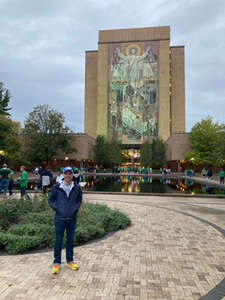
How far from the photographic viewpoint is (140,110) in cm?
7181

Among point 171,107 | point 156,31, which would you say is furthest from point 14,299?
point 156,31

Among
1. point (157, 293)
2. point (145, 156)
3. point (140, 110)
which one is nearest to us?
point (157, 293)

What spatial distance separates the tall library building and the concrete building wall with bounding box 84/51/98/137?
15.2ft

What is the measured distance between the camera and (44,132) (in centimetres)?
4678

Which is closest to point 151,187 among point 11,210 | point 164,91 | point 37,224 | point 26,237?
point 11,210

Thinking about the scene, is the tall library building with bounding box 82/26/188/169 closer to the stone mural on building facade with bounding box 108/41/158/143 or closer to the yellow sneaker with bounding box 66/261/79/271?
the stone mural on building facade with bounding box 108/41/158/143

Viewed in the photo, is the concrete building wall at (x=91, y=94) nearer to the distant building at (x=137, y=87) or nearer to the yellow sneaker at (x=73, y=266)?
the distant building at (x=137, y=87)

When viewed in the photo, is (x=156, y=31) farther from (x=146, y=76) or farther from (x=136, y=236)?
(x=136, y=236)

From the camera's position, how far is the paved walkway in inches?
129

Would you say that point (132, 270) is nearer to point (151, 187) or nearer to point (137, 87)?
point (151, 187)

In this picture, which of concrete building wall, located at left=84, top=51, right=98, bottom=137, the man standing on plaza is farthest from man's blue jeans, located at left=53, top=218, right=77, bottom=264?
concrete building wall, located at left=84, top=51, right=98, bottom=137

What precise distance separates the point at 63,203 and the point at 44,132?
148 ft

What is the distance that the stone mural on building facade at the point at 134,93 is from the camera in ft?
235

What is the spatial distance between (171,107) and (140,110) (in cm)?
1186
